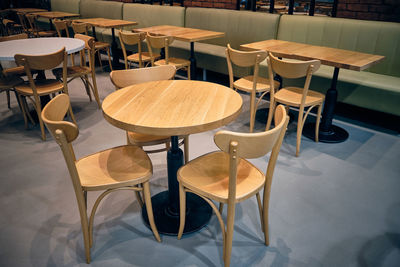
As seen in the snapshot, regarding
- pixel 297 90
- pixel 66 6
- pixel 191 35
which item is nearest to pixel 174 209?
pixel 297 90

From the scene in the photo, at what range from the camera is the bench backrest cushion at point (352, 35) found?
3.43 m

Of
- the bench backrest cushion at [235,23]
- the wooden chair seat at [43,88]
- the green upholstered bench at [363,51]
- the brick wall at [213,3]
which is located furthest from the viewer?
the brick wall at [213,3]

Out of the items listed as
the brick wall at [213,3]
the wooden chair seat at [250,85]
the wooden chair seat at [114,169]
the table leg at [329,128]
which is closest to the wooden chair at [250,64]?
the wooden chair seat at [250,85]

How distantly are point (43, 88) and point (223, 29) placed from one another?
3024 millimetres

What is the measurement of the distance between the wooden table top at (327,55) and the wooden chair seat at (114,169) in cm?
186

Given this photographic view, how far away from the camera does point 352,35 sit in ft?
12.0

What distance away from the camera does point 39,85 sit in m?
3.10

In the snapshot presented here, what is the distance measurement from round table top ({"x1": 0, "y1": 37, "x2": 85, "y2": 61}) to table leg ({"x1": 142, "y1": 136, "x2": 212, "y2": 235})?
6.14 ft

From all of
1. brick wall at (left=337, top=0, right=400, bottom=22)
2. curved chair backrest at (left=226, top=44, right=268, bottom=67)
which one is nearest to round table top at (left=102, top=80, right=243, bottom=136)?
curved chair backrest at (left=226, top=44, right=268, bottom=67)

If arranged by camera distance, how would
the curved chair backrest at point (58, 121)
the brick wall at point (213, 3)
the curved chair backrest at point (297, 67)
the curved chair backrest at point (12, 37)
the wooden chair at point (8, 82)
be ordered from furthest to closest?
1. the brick wall at point (213, 3)
2. the curved chair backrest at point (12, 37)
3. the wooden chair at point (8, 82)
4. the curved chair backrest at point (297, 67)
5. the curved chair backrest at point (58, 121)

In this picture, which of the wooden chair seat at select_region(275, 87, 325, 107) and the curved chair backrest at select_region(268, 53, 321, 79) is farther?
the wooden chair seat at select_region(275, 87, 325, 107)

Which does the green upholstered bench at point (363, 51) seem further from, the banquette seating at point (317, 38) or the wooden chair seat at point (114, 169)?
the wooden chair seat at point (114, 169)

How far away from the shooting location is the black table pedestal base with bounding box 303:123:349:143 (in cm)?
299

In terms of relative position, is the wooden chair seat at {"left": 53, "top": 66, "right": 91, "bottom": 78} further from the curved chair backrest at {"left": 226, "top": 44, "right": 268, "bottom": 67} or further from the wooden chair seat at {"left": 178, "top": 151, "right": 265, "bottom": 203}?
the wooden chair seat at {"left": 178, "top": 151, "right": 265, "bottom": 203}
